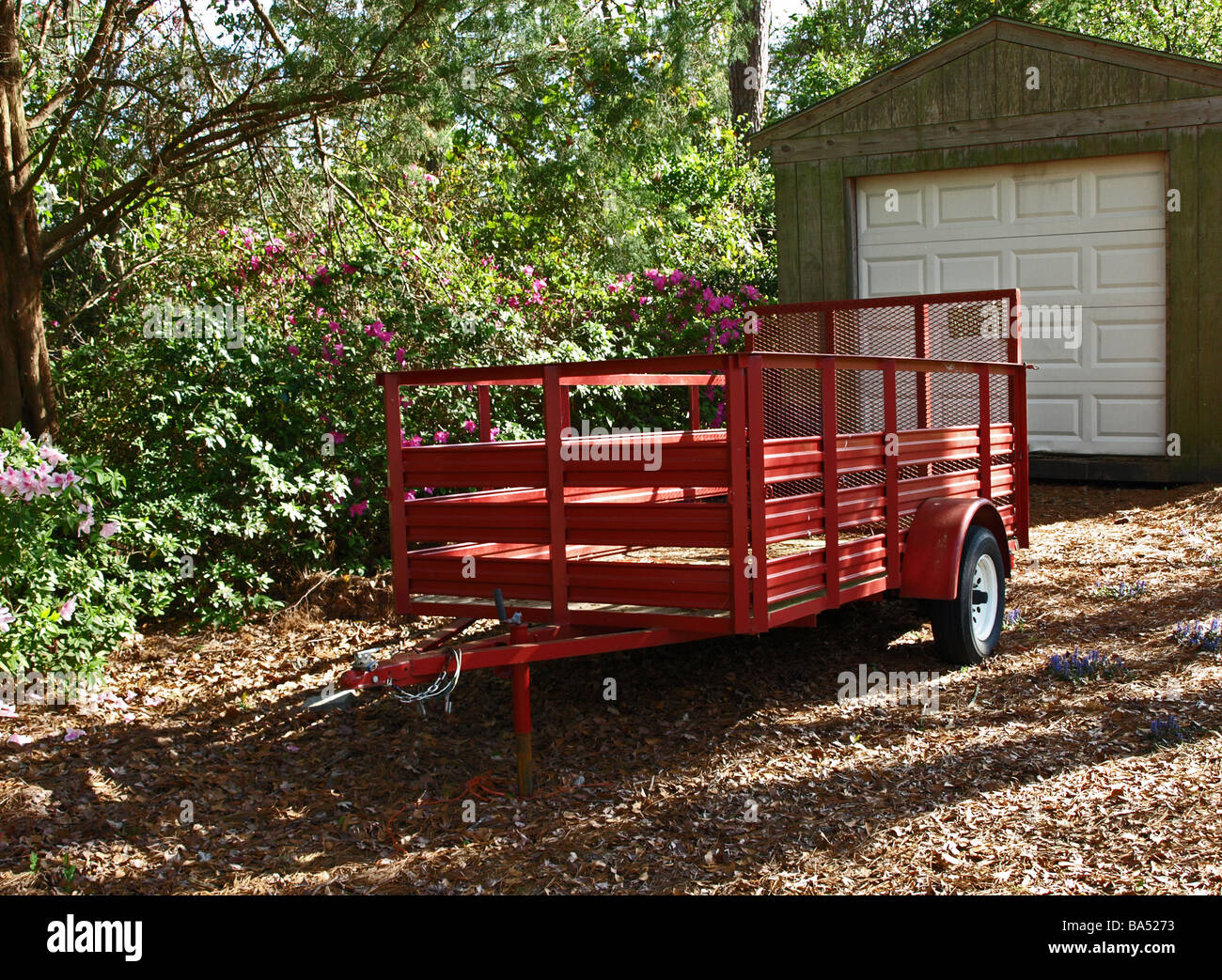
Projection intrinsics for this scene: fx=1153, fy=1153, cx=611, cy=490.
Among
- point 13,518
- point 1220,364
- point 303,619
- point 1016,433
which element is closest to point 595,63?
point 1016,433

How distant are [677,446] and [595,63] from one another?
3.73 metres

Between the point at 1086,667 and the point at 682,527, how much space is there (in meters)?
2.28

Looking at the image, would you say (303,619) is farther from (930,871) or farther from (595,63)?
(930,871)

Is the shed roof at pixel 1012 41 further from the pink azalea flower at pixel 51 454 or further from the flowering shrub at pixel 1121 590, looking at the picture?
the pink azalea flower at pixel 51 454

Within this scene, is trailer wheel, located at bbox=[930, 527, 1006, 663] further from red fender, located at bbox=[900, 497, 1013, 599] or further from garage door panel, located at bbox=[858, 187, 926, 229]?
garage door panel, located at bbox=[858, 187, 926, 229]

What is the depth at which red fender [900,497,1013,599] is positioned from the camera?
5.20 m

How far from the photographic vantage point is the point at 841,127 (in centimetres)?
1046

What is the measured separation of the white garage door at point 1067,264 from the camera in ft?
31.7

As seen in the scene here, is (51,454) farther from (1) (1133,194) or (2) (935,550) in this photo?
(1) (1133,194)

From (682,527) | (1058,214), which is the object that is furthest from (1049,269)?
(682,527)

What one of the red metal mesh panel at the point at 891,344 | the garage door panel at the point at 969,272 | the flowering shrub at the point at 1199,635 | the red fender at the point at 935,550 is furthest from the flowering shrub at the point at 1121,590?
the garage door panel at the point at 969,272

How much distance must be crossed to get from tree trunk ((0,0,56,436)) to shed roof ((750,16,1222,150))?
641cm

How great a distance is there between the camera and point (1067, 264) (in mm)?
9891

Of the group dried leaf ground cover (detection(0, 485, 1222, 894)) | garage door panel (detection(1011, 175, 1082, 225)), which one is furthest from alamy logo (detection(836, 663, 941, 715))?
garage door panel (detection(1011, 175, 1082, 225))
